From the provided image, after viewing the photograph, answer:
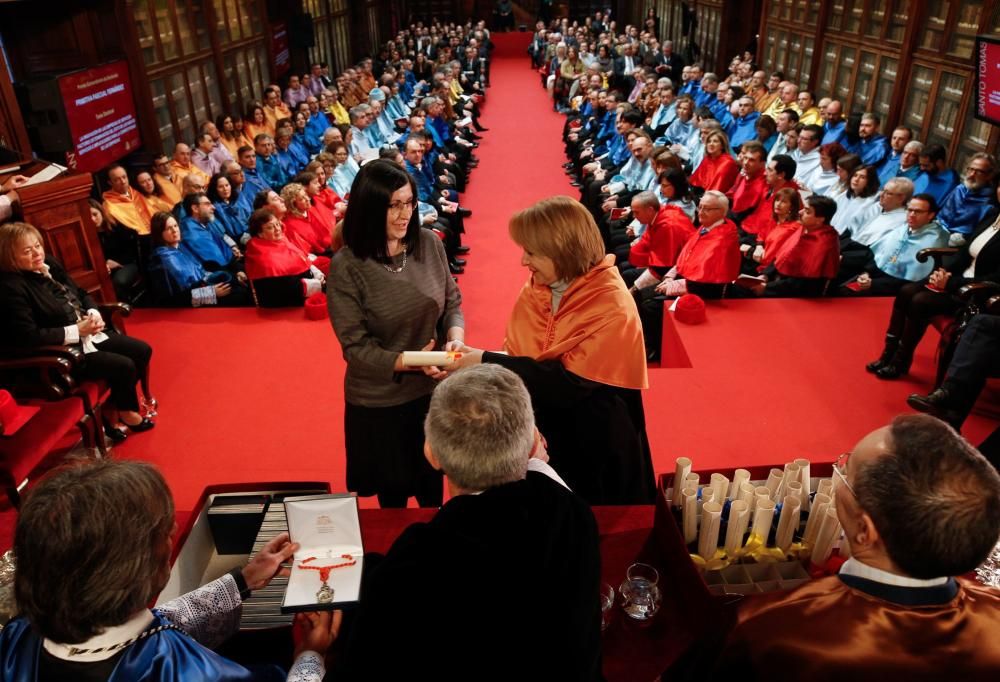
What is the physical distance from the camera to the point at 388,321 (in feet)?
7.50

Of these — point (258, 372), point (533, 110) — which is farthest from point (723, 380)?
point (533, 110)

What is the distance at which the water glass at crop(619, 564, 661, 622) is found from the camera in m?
1.83

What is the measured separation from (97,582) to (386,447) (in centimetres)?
124

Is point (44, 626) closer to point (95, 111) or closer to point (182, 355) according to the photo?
point (182, 355)

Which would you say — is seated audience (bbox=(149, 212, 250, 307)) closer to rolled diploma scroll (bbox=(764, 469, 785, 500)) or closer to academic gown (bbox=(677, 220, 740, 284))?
academic gown (bbox=(677, 220, 740, 284))

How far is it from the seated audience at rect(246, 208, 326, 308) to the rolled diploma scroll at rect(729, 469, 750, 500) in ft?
11.8

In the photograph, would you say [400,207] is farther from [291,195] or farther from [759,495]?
[291,195]

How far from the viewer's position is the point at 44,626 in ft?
4.02

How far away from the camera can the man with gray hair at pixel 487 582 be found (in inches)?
46.9

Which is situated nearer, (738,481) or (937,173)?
(738,481)

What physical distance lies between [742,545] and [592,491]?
496mm

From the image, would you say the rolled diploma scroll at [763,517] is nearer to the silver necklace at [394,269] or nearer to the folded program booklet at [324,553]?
the folded program booklet at [324,553]

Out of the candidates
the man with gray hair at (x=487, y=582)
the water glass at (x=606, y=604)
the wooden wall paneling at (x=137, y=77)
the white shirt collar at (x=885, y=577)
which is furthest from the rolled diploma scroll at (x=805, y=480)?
the wooden wall paneling at (x=137, y=77)

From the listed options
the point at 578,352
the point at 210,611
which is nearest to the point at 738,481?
the point at 578,352
